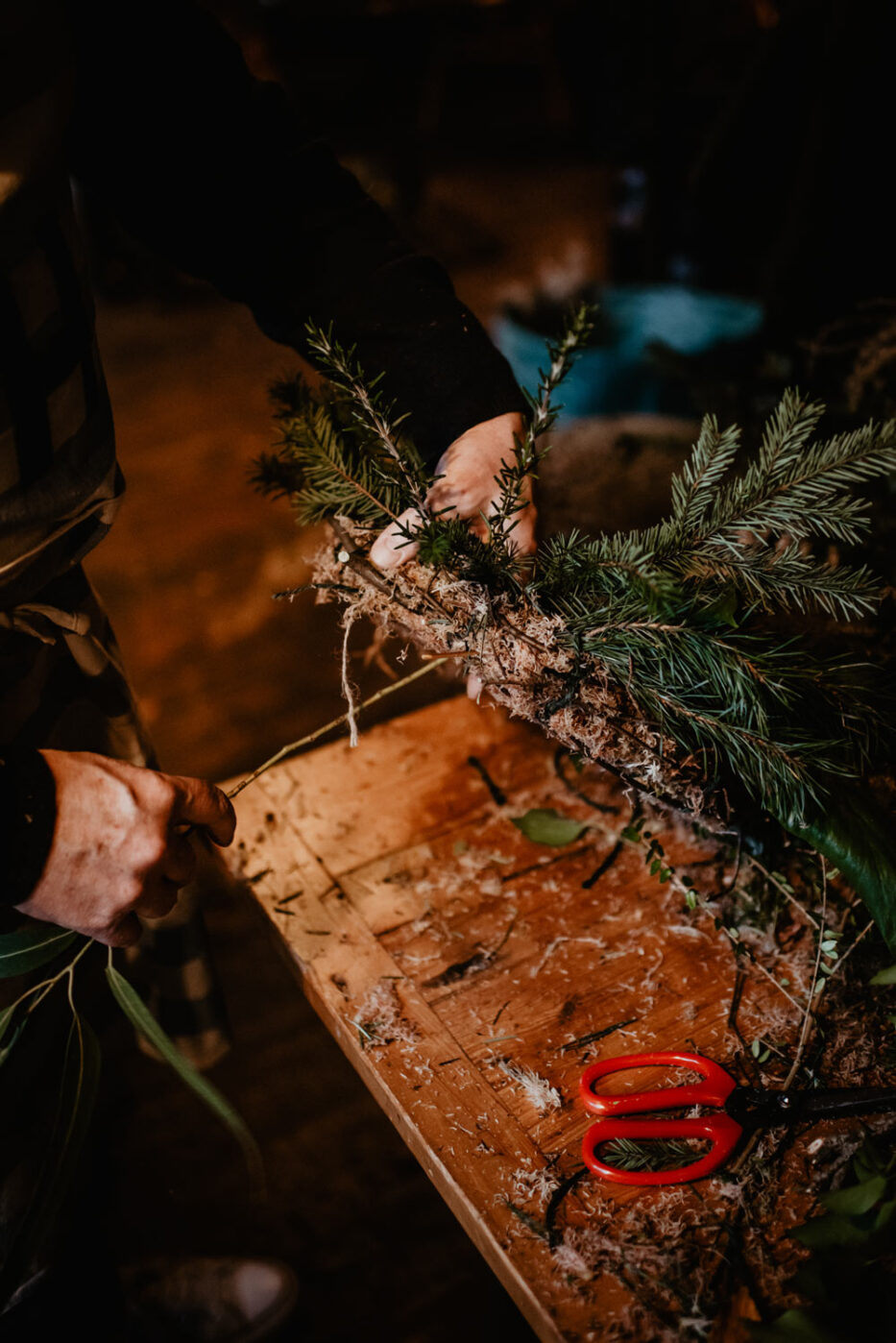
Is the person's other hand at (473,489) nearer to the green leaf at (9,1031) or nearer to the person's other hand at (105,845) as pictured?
the person's other hand at (105,845)

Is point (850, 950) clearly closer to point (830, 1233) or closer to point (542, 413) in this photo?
point (830, 1233)

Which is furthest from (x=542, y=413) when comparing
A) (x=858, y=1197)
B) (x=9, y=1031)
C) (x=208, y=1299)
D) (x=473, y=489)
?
(x=208, y=1299)

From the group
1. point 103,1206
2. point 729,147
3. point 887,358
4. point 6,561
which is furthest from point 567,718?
point 729,147

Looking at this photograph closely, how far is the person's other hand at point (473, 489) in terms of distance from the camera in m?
0.74

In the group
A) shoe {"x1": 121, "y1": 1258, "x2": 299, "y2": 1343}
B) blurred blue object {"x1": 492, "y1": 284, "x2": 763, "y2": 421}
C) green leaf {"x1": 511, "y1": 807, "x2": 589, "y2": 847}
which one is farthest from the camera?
blurred blue object {"x1": 492, "y1": 284, "x2": 763, "y2": 421}

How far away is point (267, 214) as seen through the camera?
2.78 feet

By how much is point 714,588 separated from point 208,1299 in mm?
1169

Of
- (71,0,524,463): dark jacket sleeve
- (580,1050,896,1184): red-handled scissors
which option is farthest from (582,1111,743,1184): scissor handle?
(71,0,524,463): dark jacket sleeve

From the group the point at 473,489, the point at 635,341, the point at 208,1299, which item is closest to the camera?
the point at 473,489

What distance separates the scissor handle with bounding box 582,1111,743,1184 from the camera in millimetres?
675

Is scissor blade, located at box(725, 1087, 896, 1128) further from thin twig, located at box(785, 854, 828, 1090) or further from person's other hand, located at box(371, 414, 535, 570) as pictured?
person's other hand, located at box(371, 414, 535, 570)

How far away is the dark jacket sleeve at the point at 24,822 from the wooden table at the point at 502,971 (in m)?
0.30

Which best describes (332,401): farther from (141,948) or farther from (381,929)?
(141,948)

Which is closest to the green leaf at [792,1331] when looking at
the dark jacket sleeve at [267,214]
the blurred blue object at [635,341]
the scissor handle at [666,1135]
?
the scissor handle at [666,1135]
